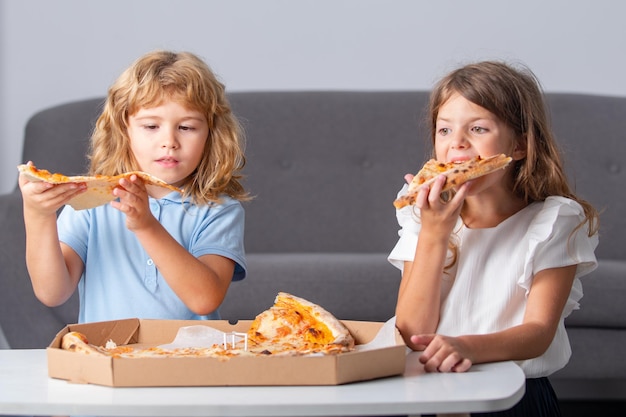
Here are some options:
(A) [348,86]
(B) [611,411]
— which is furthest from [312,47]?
(B) [611,411]

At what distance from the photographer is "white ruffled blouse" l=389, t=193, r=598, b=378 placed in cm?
152

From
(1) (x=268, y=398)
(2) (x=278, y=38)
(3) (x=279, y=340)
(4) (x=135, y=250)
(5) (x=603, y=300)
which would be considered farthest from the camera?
(2) (x=278, y=38)

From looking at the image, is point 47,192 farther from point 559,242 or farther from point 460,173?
point 559,242

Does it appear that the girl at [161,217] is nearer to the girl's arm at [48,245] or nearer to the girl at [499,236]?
the girl's arm at [48,245]

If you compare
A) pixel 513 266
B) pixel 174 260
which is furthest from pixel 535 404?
pixel 174 260

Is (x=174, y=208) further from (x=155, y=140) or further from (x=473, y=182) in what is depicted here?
(x=473, y=182)

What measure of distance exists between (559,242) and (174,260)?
647mm

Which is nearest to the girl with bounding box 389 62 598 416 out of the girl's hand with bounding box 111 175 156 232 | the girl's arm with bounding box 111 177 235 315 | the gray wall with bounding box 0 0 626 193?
the girl's arm with bounding box 111 177 235 315

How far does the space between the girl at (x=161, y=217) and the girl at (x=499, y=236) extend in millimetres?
351

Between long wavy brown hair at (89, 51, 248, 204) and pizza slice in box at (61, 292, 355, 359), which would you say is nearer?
pizza slice in box at (61, 292, 355, 359)

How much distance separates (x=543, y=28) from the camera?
11.6 ft

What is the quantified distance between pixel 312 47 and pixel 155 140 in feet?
6.47

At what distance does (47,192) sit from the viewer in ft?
4.66

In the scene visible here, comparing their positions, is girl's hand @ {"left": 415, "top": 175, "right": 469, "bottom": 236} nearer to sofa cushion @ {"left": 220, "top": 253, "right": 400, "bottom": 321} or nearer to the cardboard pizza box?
the cardboard pizza box
